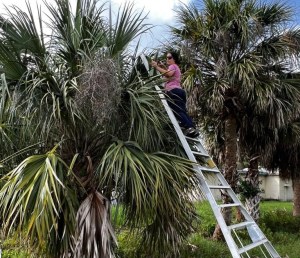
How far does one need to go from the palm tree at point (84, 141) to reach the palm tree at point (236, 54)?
4.04 m

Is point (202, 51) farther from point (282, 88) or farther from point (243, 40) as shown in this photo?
point (282, 88)

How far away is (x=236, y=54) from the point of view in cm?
992

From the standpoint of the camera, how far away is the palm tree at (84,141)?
4530mm

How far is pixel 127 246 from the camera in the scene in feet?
23.9

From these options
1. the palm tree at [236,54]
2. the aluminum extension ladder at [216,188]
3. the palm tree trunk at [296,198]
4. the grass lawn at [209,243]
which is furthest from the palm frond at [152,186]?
the palm tree trunk at [296,198]

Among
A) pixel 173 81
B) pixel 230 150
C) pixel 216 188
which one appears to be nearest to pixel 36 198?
pixel 216 188

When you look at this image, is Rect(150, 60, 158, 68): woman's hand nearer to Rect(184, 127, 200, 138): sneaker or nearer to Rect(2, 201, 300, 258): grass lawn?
Rect(184, 127, 200, 138): sneaker

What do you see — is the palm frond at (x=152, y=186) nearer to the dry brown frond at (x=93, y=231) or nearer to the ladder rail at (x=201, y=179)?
the ladder rail at (x=201, y=179)

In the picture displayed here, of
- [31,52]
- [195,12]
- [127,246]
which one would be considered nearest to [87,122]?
[31,52]

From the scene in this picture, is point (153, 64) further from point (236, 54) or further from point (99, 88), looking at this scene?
point (236, 54)

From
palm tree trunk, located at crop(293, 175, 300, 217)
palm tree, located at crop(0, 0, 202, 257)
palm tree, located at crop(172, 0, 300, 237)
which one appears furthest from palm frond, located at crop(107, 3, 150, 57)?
palm tree trunk, located at crop(293, 175, 300, 217)

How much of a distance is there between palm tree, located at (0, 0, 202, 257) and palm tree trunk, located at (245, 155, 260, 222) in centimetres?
612

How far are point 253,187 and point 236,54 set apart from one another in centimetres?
360

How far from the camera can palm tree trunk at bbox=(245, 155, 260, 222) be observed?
37.8ft
